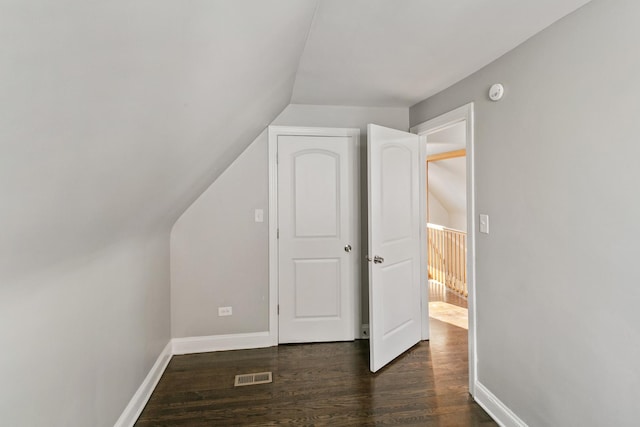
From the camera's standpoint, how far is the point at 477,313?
86.6 inches

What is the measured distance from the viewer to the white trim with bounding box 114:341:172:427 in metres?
1.85

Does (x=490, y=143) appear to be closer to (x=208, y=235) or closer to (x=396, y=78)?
(x=396, y=78)

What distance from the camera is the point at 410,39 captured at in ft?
5.72

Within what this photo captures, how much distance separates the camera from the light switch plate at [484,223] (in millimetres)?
2090

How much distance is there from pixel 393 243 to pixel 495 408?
1.27 meters

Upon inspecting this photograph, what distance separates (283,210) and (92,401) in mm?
1856

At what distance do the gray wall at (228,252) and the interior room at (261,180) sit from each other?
0.02 m

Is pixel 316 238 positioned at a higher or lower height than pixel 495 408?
higher

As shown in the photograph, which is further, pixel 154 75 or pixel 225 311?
pixel 225 311

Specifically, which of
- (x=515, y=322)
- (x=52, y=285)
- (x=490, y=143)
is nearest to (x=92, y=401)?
(x=52, y=285)

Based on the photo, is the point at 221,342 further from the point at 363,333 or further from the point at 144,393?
the point at 363,333

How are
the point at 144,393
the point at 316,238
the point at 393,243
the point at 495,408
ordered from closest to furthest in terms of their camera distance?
1. the point at 495,408
2. the point at 144,393
3. the point at 393,243
4. the point at 316,238

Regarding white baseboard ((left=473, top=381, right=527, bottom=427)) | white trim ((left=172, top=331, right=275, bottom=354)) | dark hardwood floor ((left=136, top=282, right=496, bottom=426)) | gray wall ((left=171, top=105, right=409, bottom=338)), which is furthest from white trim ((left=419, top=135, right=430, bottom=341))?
white trim ((left=172, top=331, right=275, bottom=354))

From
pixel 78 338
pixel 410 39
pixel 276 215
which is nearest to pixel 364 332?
pixel 276 215
